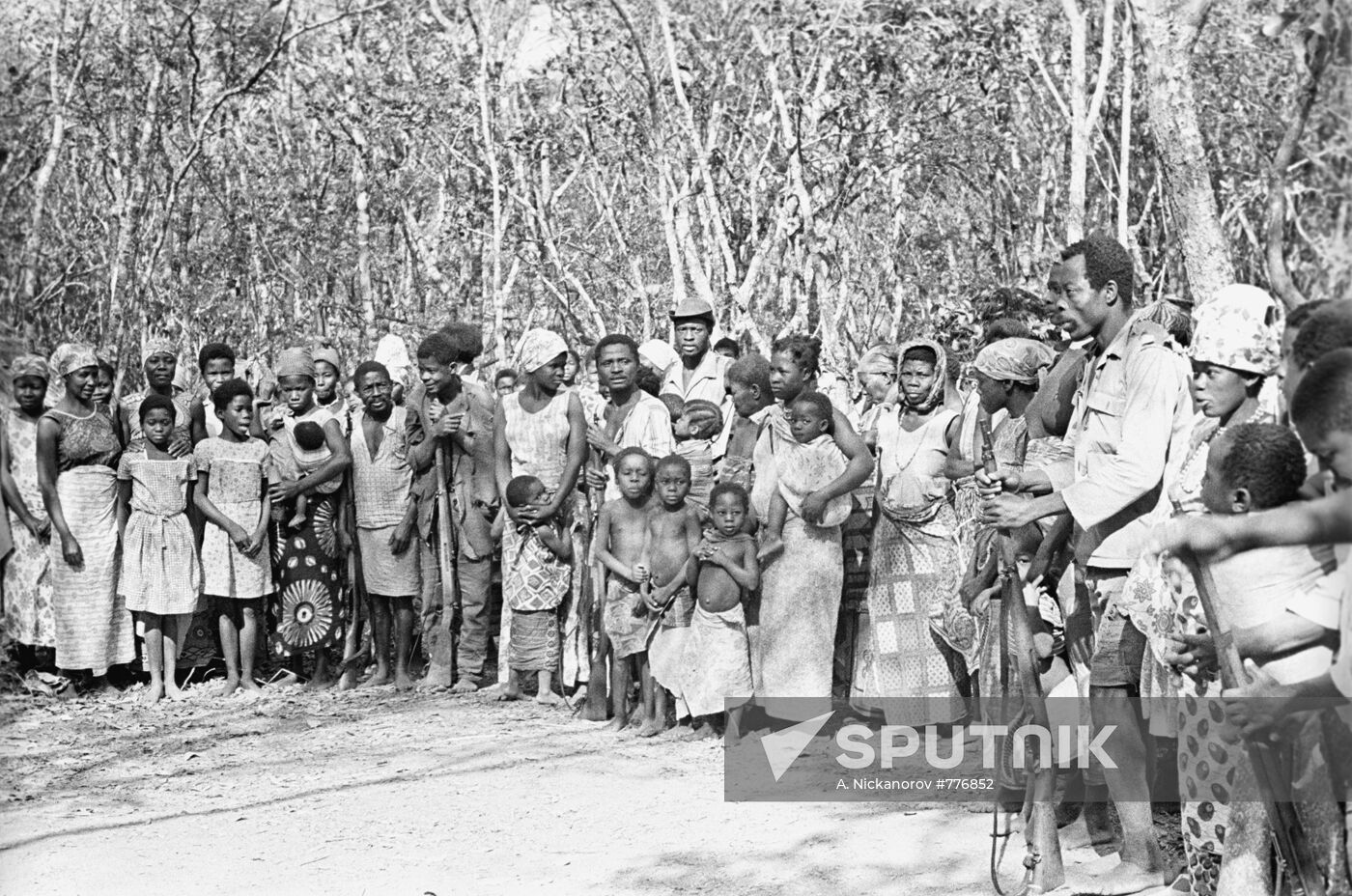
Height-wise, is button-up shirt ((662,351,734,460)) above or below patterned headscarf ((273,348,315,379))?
below

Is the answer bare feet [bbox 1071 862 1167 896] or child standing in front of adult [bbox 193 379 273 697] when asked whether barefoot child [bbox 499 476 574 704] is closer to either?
child standing in front of adult [bbox 193 379 273 697]

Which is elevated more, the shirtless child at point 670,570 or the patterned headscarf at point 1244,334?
the patterned headscarf at point 1244,334

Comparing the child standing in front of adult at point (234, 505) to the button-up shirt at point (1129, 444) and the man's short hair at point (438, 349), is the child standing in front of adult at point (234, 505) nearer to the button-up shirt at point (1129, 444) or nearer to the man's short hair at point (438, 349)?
the man's short hair at point (438, 349)

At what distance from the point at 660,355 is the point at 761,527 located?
7.10 ft

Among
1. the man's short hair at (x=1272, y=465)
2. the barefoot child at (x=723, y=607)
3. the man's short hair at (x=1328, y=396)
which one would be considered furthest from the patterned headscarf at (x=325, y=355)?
the man's short hair at (x=1328, y=396)

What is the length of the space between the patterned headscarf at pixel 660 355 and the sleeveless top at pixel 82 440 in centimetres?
299

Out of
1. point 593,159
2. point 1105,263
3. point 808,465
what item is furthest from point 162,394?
point 593,159

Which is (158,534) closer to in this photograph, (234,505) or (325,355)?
(234,505)

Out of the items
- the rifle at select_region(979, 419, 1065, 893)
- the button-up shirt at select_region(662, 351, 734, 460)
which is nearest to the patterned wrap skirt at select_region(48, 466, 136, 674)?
the button-up shirt at select_region(662, 351, 734, 460)

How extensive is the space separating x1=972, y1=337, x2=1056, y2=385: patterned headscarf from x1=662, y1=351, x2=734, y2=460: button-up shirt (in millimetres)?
2165

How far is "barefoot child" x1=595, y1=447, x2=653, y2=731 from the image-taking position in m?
7.26

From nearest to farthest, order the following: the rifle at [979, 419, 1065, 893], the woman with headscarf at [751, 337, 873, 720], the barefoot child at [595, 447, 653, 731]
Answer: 1. the rifle at [979, 419, 1065, 893]
2. the woman with headscarf at [751, 337, 873, 720]
3. the barefoot child at [595, 447, 653, 731]

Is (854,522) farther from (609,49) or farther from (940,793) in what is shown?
(609,49)

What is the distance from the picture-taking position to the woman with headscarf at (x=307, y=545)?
845 centimetres
